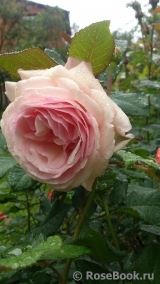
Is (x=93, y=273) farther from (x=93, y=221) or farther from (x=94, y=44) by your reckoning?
(x=94, y=44)

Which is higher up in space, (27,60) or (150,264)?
(27,60)

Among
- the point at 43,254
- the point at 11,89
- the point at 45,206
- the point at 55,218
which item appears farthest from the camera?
the point at 45,206

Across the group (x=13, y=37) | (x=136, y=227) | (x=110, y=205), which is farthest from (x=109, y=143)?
(x=13, y=37)

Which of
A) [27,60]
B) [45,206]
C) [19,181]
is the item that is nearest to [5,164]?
[19,181]

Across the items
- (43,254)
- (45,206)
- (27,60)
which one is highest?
(27,60)

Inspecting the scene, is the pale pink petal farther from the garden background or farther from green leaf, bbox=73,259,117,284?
green leaf, bbox=73,259,117,284

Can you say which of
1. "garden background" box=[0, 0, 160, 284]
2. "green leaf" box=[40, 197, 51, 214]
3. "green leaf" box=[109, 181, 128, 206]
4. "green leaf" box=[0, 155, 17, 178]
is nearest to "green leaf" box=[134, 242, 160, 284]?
"garden background" box=[0, 0, 160, 284]

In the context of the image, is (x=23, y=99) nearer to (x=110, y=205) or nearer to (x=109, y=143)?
(x=109, y=143)
